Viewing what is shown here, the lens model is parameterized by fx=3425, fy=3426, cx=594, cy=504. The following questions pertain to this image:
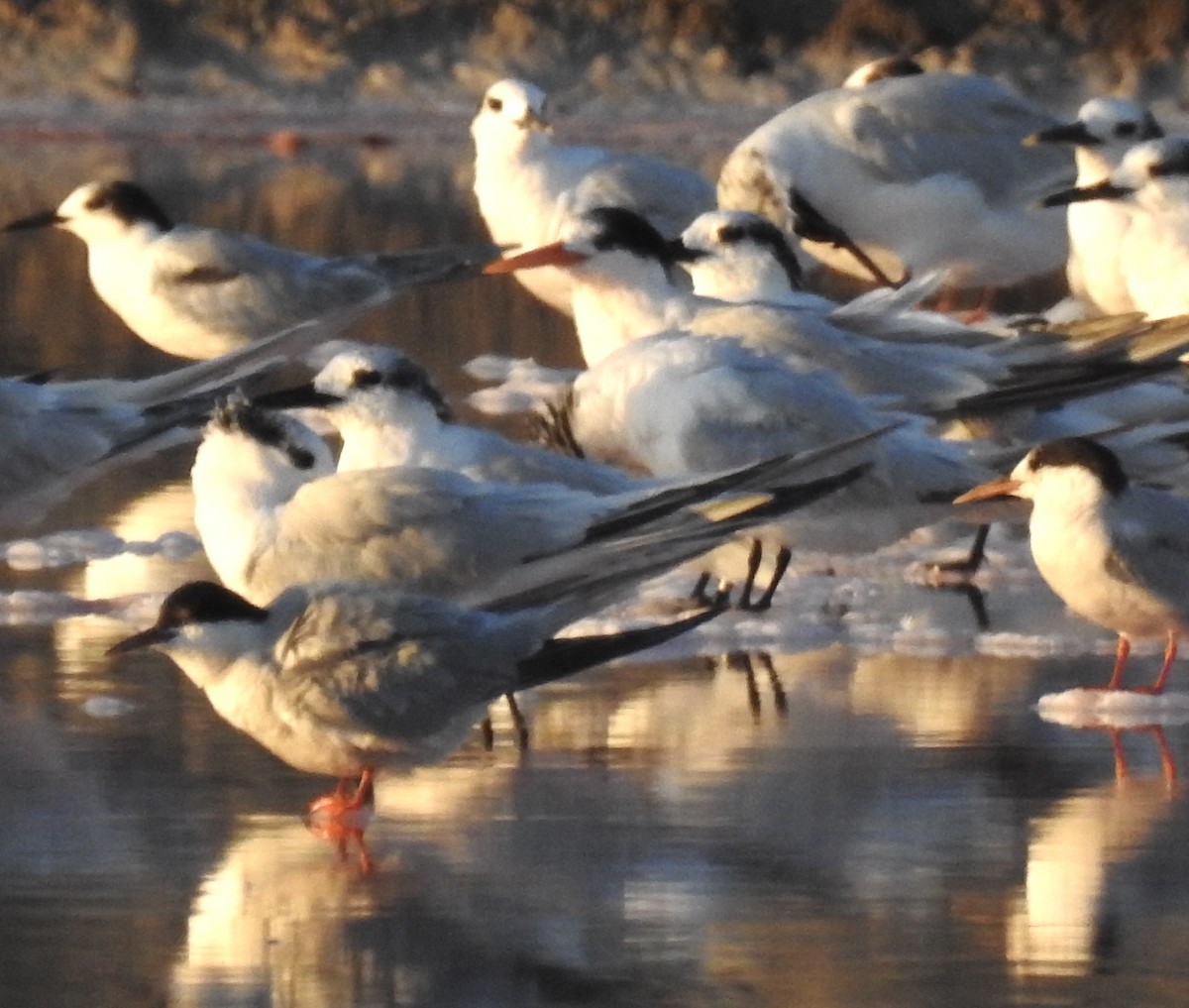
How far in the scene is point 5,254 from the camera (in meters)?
14.2

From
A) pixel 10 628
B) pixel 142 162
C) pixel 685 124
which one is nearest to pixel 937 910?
pixel 10 628

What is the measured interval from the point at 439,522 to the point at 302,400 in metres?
0.83

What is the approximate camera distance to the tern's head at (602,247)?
327 inches

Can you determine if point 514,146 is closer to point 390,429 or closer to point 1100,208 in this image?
point 1100,208

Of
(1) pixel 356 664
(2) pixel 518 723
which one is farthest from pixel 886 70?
(1) pixel 356 664

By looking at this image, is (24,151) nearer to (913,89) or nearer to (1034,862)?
(913,89)

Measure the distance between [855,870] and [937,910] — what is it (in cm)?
24

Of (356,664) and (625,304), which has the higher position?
(625,304)

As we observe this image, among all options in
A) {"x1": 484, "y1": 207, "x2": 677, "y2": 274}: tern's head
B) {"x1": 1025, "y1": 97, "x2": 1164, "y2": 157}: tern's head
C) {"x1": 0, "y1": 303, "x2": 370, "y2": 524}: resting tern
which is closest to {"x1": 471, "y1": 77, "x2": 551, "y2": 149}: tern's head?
{"x1": 1025, "y1": 97, "x2": 1164, "y2": 157}: tern's head

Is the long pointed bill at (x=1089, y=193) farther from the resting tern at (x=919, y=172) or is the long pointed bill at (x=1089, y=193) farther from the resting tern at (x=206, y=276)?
the resting tern at (x=206, y=276)

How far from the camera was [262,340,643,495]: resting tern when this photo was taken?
6.39 metres

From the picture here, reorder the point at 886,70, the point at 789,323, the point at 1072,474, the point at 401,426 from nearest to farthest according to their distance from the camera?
1. the point at 1072,474
2. the point at 401,426
3. the point at 789,323
4. the point at 886,70

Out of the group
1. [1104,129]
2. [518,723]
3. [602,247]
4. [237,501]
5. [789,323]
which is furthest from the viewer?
[1104,129]

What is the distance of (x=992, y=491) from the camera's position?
6.27m
